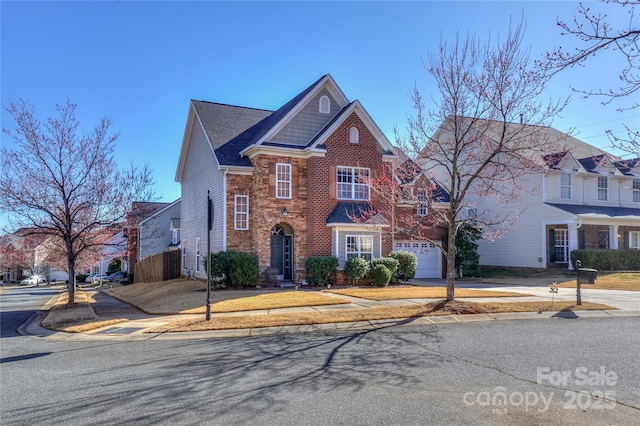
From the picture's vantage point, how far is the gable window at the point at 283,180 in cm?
2184

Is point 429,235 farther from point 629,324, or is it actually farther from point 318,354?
point 318,354

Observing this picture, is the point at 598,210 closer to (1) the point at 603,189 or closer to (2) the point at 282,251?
(1) the point at 603,189

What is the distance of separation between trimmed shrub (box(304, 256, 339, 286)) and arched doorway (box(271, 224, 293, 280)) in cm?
203

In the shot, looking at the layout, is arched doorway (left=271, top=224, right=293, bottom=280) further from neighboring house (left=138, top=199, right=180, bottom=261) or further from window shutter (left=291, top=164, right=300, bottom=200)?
neighboring house (left=138, top=199, right=180, bottom=261)

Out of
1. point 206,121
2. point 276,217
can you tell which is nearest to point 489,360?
point 276,217

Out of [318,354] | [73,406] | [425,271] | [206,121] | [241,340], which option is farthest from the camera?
[425,271]

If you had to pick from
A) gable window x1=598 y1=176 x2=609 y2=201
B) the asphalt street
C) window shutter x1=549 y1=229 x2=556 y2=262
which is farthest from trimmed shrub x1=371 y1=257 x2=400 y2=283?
gable window x1=598 y1=176 x2=609 y2=201

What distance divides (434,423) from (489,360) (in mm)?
3276

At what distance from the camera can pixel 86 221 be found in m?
18.3

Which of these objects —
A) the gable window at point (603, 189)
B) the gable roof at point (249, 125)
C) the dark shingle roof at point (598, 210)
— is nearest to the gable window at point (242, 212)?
the gable roof at point (249, 125)

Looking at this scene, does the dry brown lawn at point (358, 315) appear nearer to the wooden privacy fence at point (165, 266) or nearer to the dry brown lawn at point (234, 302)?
the dry brown lawn at point (234, 302)

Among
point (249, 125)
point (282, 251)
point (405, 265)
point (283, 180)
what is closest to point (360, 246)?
point (405, 265)

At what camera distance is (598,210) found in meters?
29.9

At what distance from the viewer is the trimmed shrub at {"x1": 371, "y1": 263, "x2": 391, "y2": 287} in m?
21.4
